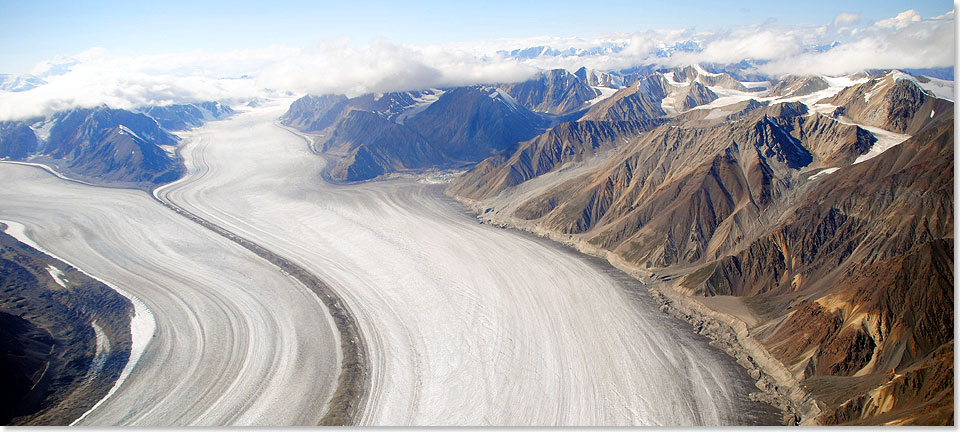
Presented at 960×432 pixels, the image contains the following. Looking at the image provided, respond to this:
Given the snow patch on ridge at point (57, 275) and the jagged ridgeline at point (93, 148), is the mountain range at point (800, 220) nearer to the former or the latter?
the jagged ridgeline at point (93, 148)

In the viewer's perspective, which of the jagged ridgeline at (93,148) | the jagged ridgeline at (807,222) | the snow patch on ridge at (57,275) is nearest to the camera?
the jagged ridgeline at (807,222)

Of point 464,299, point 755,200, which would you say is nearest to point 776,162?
point 755,200

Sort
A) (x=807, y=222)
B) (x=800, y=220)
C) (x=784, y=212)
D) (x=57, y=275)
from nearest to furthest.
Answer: (x=807, y=222)
(x=800, y=220)
(x=57, y=275)
(x=784, y=212)

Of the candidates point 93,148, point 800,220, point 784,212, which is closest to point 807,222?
point 800,220

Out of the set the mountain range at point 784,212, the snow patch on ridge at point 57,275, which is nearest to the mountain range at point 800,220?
the mountain range at point 784,212

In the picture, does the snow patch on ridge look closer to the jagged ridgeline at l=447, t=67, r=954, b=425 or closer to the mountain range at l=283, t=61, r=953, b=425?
the jagged ridgeline at l=447, t=67, r=954, b=425

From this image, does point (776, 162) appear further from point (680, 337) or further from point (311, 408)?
point (311, 408)

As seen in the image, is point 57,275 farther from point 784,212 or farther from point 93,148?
point 93,148

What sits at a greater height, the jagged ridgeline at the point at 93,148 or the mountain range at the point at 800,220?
the jagged ridgeline at the point at 93,148

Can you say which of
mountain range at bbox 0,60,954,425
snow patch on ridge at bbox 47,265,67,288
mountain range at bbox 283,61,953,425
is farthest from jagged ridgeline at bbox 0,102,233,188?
snow patch on ridge at bbox 47,265,67,288
